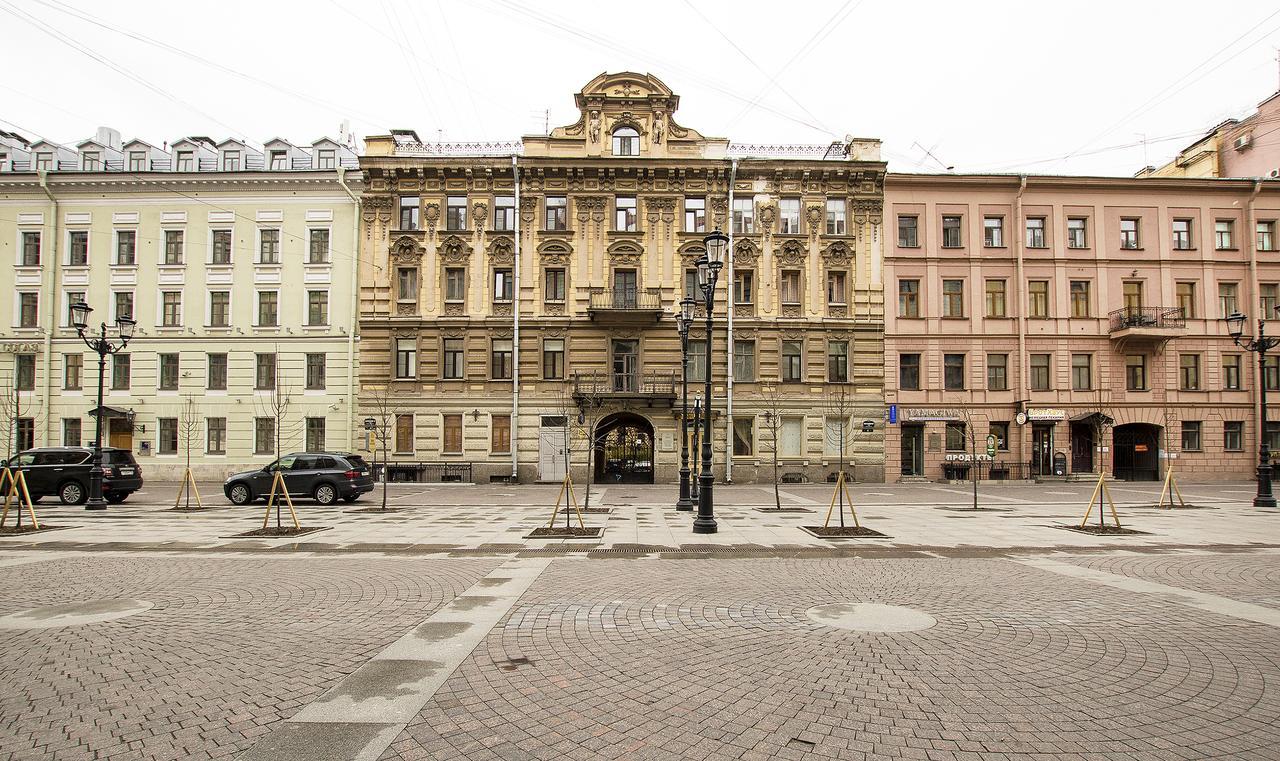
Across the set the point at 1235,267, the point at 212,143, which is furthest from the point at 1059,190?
the point at 212,143

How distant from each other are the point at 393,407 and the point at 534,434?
6876 millimetres

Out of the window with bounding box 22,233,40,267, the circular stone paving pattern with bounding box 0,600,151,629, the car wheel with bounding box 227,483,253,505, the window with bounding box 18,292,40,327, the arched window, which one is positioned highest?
the arched window

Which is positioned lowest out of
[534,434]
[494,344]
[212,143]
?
[534,434]

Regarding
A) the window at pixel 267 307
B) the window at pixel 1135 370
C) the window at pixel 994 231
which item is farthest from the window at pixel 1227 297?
the window at pixel 267 307

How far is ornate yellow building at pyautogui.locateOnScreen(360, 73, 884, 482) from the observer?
3180 centimetres

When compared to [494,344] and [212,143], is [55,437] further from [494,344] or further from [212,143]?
[494,344]

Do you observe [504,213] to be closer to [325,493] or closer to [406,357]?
[406,357]

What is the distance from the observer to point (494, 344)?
32219 mm

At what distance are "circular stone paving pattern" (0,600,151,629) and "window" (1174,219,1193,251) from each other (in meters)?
43.3

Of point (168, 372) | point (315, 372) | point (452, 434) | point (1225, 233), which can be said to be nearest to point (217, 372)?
point (168, 372)

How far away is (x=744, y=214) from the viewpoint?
107 feet

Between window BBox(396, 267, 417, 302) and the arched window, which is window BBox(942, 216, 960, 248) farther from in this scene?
window BBox(396, 267, 417, 302)

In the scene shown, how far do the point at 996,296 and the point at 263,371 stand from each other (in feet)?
120

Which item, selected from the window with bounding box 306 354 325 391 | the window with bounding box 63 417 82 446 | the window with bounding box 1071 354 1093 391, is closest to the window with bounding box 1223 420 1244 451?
the window with bounding box 1071 354 1093 391
